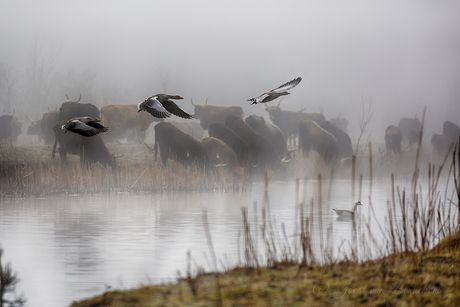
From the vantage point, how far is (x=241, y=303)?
4051mm

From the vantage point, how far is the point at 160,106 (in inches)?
304

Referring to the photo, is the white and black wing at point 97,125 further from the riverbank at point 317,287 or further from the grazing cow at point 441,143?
the grazing cow at point 441,143

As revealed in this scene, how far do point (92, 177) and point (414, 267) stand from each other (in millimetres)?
13262

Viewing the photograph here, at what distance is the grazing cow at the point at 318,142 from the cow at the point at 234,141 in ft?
10.4

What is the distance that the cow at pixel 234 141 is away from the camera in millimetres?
21109

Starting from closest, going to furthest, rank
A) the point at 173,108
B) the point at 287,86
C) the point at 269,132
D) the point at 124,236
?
the point at 287,86 < the point at 173,108 < the point at 124,236 < the point at 269,132

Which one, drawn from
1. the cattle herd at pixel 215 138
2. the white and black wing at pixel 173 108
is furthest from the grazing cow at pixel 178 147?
the white and black wing at pixel 173 108

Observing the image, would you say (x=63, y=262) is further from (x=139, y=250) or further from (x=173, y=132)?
(x=173, y=132)

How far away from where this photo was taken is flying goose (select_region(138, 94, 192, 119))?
7657mm

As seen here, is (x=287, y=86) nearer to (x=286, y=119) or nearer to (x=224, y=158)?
(x=224, y=158)

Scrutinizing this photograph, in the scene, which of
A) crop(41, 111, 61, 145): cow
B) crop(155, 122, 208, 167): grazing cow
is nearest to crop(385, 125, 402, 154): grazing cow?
crop(155, 122, 208, 167): grazing cow

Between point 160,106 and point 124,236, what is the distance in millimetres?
2323

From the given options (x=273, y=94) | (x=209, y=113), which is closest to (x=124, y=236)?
(x=273, y=94)

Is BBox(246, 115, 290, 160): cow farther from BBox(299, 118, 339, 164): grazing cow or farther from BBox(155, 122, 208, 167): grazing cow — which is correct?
BBox(155, 122, 208, 167): grazing cow
